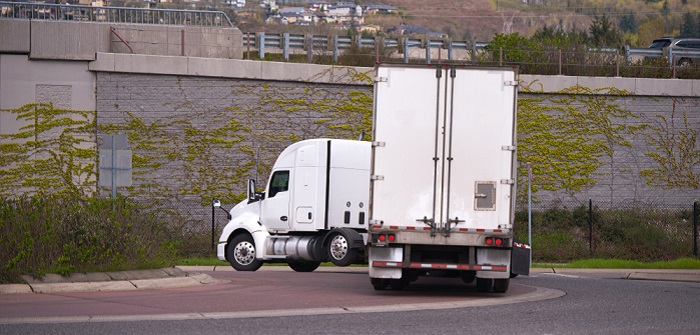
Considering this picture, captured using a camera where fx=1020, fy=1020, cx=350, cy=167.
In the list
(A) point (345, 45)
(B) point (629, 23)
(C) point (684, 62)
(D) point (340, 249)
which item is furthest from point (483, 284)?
(B) point (629, 23)

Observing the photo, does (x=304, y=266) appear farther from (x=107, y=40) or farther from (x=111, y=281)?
(x=107, y=40)

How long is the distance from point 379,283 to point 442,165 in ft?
8.78

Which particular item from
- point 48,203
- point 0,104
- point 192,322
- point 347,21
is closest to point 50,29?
point 0,104

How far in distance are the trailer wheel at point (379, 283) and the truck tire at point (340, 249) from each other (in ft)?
8.22

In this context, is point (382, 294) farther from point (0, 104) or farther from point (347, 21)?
point (347, 21)

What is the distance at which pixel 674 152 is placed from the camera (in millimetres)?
34281

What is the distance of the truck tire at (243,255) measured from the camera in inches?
882

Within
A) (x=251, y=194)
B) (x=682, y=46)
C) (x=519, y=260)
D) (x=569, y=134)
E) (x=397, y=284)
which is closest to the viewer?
(x=519, y=260)

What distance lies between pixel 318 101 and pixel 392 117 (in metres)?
16.6

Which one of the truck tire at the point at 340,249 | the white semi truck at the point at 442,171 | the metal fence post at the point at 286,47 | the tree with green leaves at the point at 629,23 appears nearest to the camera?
the white semi truck at the point at 442,171

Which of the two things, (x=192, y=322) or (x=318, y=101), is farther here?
(x=318, y=101)

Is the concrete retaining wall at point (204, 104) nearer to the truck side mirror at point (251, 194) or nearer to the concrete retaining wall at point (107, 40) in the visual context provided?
the concrete retaining wall at point (107, 40)

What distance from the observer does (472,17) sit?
13625cm

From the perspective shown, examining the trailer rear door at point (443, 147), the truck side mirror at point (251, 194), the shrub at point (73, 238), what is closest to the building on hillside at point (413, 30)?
the truck side mirror at point (251, 194)
